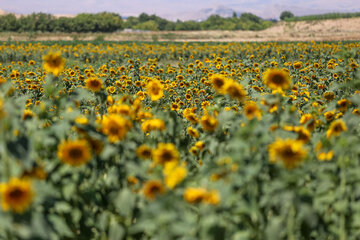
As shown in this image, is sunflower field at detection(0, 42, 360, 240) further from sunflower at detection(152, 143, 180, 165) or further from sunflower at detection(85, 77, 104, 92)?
sunflower at detection(85, 77, 104, 92)

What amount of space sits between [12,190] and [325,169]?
2.00 metres

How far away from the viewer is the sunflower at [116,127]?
2.27 meters

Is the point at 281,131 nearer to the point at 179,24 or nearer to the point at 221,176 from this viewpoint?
the point at 221,176

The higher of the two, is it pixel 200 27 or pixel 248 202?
pixel 200 27

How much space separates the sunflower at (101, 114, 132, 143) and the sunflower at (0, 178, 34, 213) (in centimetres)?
73

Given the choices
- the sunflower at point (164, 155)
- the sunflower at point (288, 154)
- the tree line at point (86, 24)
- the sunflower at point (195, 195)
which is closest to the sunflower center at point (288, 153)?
the sunflower at point (288, 154)

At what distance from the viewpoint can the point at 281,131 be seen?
7.79 feet

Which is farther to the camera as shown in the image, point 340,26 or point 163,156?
point 340,26

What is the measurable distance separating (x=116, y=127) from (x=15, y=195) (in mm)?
829

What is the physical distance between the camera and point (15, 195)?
5.40ft

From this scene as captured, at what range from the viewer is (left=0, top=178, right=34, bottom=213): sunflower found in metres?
1.62

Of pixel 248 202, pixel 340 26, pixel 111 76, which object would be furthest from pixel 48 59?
pixel 340 26

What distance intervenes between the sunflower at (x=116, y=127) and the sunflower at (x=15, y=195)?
0.73 meters

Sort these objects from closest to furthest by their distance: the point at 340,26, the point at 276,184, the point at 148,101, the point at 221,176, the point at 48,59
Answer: the point at 276,184 → the point at 221,176 → the point at 48,59 → the point at 148,101 → the point at 340,26
